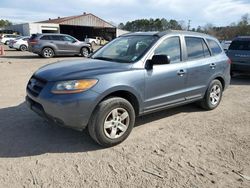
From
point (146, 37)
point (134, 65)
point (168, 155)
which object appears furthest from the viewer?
point (146, 37)

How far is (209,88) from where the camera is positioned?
5.61m

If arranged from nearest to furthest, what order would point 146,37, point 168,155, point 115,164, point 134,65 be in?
point 115,164 < point 168,155 < point 134,65 < point 146,37

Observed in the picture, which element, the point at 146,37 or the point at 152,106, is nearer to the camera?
the point at 152,106

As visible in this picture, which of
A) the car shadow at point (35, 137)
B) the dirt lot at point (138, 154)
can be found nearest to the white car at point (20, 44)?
the dirt lot at point (138, 154)

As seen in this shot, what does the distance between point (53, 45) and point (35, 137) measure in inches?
547

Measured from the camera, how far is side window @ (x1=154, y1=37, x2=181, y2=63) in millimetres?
4574

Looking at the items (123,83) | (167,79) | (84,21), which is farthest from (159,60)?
(84,21)

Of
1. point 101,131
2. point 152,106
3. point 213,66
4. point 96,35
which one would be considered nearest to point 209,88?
point 213,66

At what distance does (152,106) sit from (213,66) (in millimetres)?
1991

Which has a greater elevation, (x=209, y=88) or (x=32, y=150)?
(x=209, y=88)

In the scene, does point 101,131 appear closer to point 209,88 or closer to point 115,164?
point 115,164

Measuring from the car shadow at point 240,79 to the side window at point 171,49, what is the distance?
17.3 feet

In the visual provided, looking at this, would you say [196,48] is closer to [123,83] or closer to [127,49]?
[127,49]

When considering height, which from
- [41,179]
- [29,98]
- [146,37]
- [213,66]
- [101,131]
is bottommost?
[41,179]
